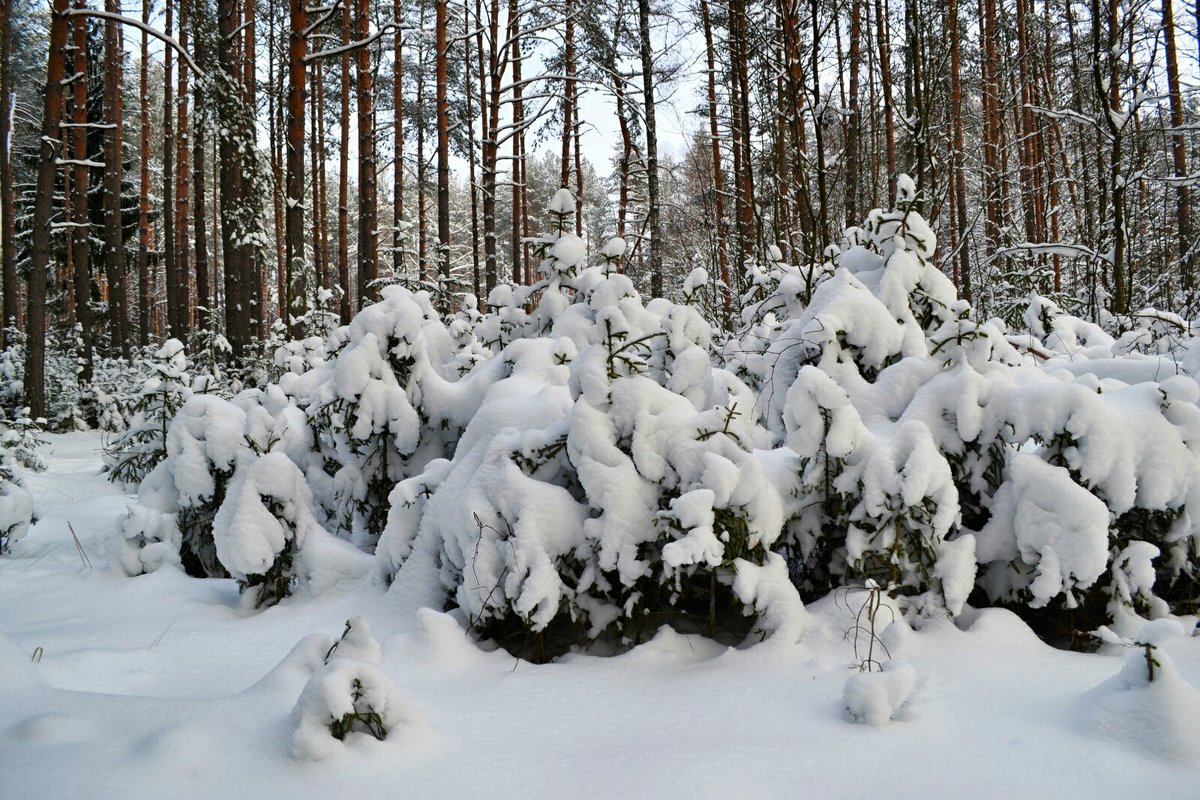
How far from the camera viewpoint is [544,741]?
182 centimetres

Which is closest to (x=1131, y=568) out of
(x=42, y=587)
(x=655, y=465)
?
(x=655, y=465)

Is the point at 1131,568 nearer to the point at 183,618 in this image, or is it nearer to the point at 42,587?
the point at 183,618

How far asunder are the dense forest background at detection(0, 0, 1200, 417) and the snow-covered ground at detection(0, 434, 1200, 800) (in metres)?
2.35

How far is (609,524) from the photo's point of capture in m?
2.32

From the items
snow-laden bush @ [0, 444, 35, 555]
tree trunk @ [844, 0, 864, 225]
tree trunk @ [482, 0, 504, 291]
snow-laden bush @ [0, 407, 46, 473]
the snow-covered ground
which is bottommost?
the snow-covered ground

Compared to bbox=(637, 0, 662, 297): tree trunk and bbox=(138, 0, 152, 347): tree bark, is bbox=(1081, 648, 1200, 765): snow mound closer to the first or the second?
bbox=(637, 0, 662, 297): tree trunk

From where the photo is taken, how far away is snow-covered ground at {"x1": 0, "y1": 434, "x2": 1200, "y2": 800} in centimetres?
152

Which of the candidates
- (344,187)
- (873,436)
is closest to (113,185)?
(344,187)

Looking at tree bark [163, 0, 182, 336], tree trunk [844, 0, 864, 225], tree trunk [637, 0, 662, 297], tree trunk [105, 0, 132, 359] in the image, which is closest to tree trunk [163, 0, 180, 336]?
tree bark [163, 0, 182, 336]

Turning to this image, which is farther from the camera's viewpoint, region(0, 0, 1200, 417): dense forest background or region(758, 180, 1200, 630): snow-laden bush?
region(0, 0, 1200, 417): dense forest background

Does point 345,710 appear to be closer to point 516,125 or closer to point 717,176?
point 516,125

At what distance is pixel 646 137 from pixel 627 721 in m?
11.4

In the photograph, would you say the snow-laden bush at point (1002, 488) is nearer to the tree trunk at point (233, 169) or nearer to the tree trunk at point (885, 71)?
the tree trunk at point (885, 71)

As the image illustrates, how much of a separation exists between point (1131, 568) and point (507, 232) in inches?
1467
